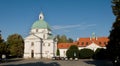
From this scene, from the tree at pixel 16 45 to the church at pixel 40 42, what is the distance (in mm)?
2961

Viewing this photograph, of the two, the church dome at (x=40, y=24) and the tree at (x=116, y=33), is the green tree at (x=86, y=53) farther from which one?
the tree at (x=116, y=33)

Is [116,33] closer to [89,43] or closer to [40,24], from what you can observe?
[40,24]

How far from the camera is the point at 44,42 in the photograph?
310ft

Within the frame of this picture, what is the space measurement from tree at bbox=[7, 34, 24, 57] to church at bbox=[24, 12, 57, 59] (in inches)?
117

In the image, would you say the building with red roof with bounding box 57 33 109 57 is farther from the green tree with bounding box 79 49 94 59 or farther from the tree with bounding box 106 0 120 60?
the tree with bounding box 106 0 120 60

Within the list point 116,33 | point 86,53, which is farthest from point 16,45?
point 116,33

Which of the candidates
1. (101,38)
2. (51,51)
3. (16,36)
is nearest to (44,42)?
(51,51)

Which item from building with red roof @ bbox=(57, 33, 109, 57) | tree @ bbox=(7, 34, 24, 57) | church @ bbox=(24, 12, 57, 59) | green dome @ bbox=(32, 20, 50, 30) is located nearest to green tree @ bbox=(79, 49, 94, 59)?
building with red roof @ bbox=(57, 33, 109, 57)

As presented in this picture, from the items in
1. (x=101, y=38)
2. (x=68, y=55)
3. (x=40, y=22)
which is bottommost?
(x=68, y=55)

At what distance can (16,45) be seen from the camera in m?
92.4

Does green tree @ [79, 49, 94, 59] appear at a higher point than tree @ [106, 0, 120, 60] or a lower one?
lower

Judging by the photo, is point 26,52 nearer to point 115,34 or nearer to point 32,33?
point 32,33

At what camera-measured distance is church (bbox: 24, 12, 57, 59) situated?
91.2 meters

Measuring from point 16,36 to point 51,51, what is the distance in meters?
15.0
